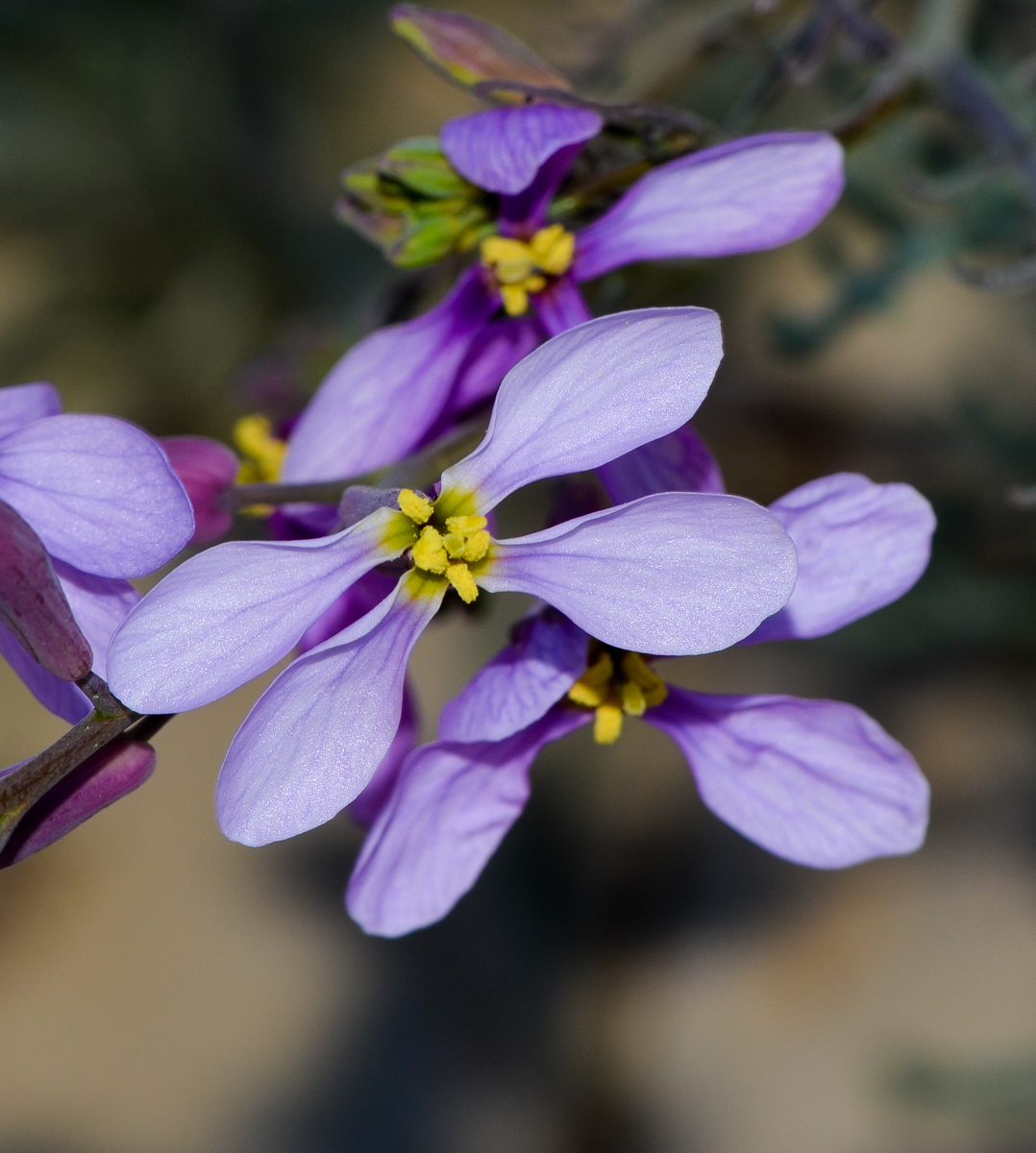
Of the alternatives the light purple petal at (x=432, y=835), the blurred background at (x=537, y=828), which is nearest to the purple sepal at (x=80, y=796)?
the light purple petal at (x=432, y=835)

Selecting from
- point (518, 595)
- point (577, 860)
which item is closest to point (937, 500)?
point (518, 595)

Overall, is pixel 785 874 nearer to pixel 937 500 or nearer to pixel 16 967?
pixel 937 500

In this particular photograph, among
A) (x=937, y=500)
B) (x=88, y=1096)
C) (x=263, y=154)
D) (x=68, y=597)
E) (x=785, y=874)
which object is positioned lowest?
(x=785, y=874)

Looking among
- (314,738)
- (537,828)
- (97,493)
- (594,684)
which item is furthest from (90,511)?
(537,828)

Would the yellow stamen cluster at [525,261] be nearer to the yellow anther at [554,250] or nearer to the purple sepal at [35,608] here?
the yellow anther at [554,250]

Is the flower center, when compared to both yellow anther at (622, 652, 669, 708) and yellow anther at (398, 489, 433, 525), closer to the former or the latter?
yellow anther at (398, 489, 433, 525)

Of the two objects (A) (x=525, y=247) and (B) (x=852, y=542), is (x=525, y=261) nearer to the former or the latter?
(A) (x=525, y=247)
